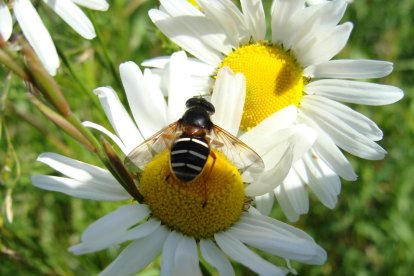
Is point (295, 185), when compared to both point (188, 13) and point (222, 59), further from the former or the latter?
point (188, 13)

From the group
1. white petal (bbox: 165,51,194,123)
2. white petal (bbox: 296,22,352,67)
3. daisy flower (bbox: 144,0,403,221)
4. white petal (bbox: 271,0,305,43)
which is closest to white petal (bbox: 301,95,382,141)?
daisy flower (bbox: 144,0,403,221)

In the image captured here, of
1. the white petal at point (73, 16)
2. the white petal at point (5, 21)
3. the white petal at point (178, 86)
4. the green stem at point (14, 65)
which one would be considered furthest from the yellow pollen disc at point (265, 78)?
the green stem at point (14, 65)

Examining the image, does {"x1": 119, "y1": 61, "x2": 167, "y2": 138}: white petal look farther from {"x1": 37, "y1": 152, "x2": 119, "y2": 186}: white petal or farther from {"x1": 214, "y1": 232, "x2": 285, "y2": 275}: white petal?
{"x1": 214, "y1": 232, "x2": 285, "y2": 275}: white petal

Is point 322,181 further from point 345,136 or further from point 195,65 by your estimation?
point 195,65

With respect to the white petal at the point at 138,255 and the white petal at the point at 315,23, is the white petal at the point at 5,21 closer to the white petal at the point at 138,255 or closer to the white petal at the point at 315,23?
the white petal at the point at 138,255

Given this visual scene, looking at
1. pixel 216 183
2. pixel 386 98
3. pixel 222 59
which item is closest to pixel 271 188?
pixel 216 183
